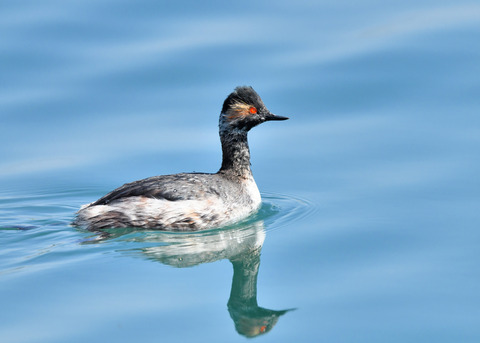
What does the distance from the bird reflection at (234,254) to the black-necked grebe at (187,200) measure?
17cm

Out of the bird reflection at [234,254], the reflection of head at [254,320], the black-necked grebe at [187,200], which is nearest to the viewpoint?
the reflection of head at [254,320]

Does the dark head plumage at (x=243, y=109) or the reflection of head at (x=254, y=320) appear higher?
the dark head plumage at (x=243, y=109)

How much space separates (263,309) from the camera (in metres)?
7.34

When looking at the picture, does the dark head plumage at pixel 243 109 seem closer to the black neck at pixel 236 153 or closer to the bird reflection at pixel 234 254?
the black neck at pixel 236 153

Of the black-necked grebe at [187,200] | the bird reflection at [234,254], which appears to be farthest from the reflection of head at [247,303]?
the black-necked grebe at [187,200]

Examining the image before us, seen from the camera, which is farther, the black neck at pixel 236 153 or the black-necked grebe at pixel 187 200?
the black neck at pixel 236 153

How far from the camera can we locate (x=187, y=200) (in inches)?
378

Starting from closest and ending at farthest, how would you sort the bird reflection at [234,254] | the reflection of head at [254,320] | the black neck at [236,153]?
1. the reflection of head at [254,320]
2. the bird reflection at [234,254]
3. the black neck at [236,153]

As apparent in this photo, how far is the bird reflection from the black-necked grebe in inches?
6.5

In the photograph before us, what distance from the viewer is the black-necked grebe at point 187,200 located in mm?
9461

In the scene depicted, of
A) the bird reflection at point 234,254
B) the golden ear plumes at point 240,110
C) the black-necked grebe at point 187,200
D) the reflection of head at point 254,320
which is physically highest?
the golden ear plumes at point 240,110

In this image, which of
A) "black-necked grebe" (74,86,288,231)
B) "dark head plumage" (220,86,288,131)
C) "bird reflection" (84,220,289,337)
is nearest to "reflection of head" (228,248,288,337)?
"bird reflection" (84,220,289,337)

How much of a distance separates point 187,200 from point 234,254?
1185mm

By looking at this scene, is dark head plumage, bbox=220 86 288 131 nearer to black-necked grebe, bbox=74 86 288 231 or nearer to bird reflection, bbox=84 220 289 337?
black-necked grebe, bbox=74 86 288 231
